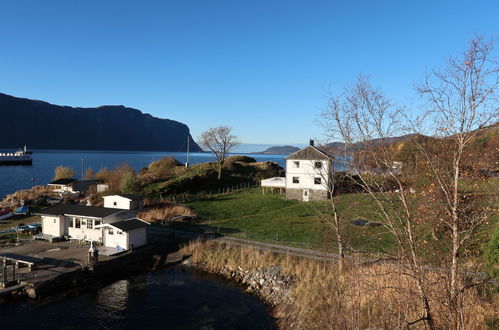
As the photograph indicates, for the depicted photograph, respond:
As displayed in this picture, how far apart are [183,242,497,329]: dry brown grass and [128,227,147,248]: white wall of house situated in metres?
4.13

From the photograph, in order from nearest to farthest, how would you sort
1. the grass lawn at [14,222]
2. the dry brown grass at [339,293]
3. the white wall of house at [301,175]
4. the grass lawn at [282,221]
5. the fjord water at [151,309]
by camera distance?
1. the dry brown grass at [339,293]
2. the fjord water at [151,309]
3. the grass lawn at [282,221]
4. the grass lawn at [14,222]
5. the white wall of house at [301,175]

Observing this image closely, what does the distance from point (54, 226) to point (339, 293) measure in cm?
3186

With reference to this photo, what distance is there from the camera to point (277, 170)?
264 feet

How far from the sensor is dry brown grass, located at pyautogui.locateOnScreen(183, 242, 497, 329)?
401 inches

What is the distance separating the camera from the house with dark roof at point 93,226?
1166 inches

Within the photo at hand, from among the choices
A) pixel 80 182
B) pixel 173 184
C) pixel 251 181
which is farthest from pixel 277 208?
pixel 80 182

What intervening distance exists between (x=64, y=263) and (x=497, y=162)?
2808 centimetres

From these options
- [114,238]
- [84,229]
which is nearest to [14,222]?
[84,229]

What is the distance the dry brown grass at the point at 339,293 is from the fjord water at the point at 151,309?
2227 millimetres

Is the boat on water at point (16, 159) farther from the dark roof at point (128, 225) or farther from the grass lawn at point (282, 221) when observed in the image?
the dark roof at point (128, 225)

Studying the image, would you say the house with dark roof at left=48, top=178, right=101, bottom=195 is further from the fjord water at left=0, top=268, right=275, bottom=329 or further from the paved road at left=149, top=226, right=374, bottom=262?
the fjord water at left=0, top=268, right=275, bottom=329

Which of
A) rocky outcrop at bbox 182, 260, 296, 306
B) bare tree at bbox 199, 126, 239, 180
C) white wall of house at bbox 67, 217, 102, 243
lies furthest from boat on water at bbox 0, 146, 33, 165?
rocky outcrop at bbox 182, 260, 296, 306

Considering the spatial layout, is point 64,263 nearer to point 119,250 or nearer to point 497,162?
point 119,250

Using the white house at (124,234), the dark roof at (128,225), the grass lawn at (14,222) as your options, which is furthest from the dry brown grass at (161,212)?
the grass lawn at (14,222)
